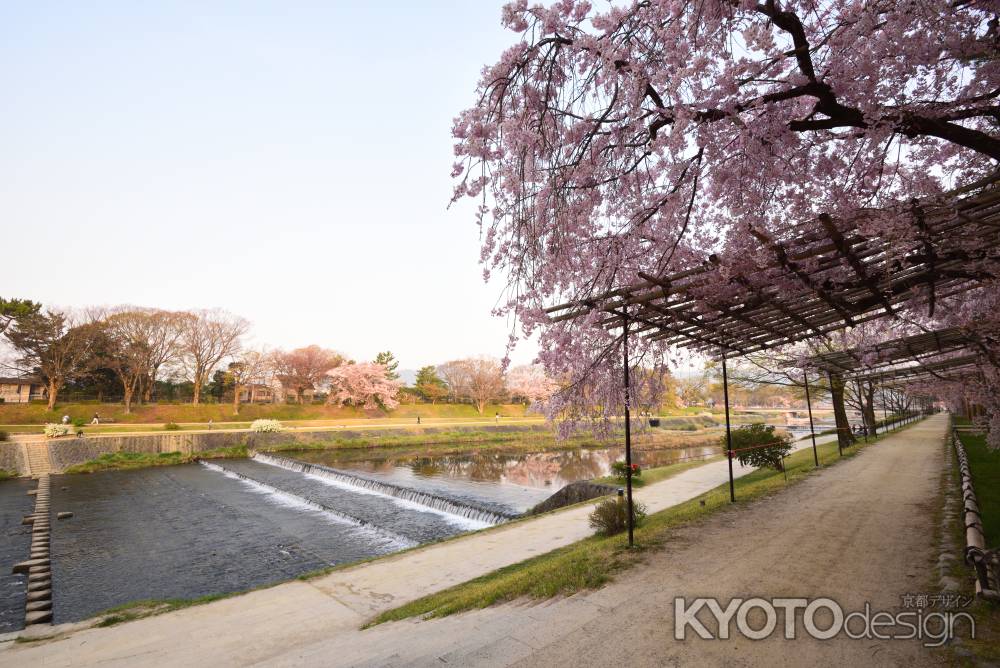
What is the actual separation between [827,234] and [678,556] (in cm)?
456

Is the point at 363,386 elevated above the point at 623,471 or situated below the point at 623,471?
above

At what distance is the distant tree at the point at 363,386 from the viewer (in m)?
51.6

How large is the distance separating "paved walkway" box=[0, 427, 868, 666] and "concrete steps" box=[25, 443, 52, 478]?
2277 cm

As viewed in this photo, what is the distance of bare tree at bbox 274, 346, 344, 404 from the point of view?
179 feet

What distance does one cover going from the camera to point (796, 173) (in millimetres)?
5441

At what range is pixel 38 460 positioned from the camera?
2342cm

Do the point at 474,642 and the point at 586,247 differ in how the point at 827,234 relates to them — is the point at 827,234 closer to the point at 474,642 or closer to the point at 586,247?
the point at 586,247

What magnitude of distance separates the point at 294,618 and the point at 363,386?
154 feet

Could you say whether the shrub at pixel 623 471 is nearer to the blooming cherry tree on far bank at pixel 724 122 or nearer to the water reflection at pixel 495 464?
the water reflection at pixel 495 464

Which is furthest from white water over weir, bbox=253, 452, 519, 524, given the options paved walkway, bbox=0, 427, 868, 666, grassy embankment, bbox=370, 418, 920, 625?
grassy embankment, bbox=370, 418, 920, 625

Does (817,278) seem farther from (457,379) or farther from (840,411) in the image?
(457,379)

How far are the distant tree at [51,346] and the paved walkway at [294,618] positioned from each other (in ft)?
140

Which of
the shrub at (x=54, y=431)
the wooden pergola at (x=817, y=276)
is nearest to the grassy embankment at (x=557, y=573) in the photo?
the wooden pergola at (x=817, y=276)

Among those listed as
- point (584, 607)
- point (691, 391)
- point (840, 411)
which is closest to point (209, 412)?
point (584, 607)
